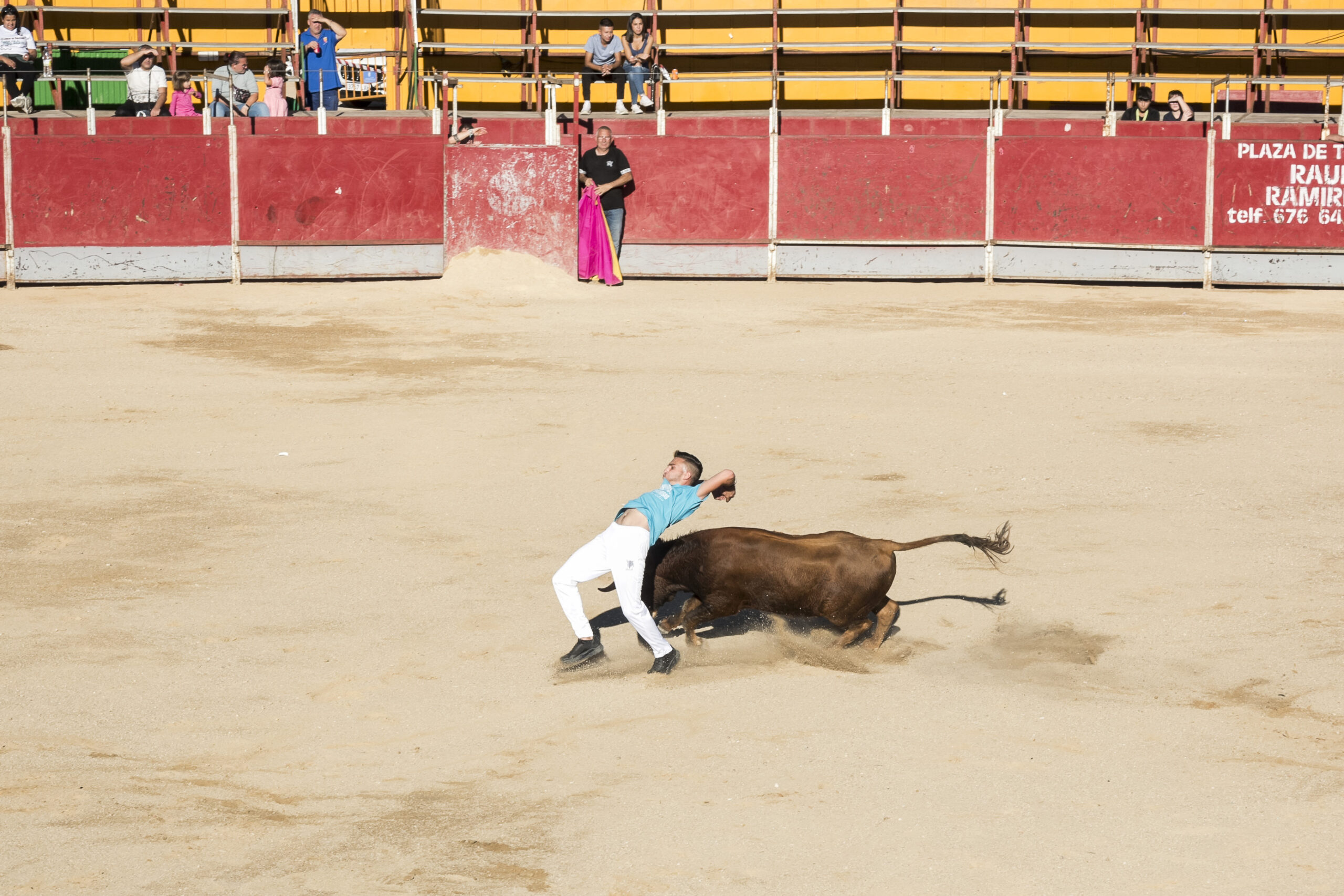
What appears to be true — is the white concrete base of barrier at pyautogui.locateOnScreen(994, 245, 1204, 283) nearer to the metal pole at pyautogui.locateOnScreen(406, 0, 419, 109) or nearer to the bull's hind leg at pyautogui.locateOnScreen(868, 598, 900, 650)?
the metal pole at pyautogui.locateOnScreen(406, 0, 419, 109)

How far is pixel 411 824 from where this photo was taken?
206 inches

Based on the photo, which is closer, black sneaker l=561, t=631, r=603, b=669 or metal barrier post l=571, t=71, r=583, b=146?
black sneaker l=561, t=631, r=603, b=669

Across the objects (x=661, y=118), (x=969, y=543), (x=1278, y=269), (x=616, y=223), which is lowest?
(x=969, y=543)

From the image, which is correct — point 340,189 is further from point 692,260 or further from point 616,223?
point 692,260

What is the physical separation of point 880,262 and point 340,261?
643 cm

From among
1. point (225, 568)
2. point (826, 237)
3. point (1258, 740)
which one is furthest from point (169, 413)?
point (826, 237)

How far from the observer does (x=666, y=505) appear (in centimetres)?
682

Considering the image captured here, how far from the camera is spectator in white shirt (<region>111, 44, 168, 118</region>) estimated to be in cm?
1986

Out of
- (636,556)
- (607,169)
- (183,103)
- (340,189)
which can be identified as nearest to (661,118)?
(607,169)

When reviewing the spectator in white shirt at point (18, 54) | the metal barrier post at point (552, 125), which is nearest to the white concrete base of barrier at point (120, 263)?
the spectator in white shirt at point (18, 54)

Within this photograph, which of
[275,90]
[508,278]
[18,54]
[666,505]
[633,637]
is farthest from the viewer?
[18,54]

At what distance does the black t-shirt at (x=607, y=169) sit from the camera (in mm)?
18453

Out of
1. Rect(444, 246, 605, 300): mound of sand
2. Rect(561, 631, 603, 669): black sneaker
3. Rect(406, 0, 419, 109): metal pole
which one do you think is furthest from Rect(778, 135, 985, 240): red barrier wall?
Rect(561, 631, 603, 669): black sneaker

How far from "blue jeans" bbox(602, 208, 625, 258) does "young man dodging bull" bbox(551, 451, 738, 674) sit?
1203 centimetres
